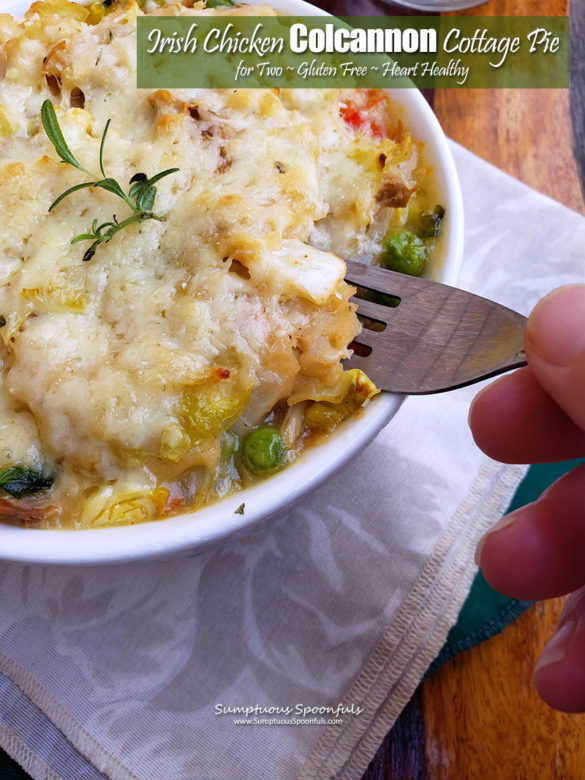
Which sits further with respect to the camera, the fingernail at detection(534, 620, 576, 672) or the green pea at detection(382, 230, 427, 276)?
the green pea at detection(382, 230, 427, 276)

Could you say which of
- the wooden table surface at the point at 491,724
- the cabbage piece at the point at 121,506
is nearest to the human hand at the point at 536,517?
the wooden table surface at the point at 491,724

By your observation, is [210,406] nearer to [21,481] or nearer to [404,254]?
[21,481]

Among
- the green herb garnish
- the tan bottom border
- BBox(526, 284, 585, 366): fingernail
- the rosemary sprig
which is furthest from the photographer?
the tan bottom border

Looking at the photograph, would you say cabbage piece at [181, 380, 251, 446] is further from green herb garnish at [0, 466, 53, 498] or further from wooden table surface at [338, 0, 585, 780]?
wooden table surface at [338, 0, 585, 780]

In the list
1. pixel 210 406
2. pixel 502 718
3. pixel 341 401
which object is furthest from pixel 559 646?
pixel 210 406

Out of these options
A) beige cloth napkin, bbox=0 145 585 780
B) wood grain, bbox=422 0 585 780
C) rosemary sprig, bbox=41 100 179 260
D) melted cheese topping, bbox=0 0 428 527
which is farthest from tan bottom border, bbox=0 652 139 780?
rosemary sprig, bbox=41 100 179 260

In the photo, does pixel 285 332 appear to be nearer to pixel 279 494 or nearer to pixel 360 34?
pixel 279 494

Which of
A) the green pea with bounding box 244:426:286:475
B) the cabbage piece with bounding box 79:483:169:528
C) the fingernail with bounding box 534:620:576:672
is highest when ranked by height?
the green pea with bounding box 244:426:286:475

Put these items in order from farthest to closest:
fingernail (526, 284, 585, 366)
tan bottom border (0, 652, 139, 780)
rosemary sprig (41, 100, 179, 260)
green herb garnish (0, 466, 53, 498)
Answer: tan bottom border (0, 652, 139, 780) < rosemary sprig (41, 100, 179, 260) < green herb garnish (0, 466, 53, 498) < fingernail (526, 284, 585, 366)

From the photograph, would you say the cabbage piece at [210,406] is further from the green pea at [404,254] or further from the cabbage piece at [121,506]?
the green pea at [404,254]
